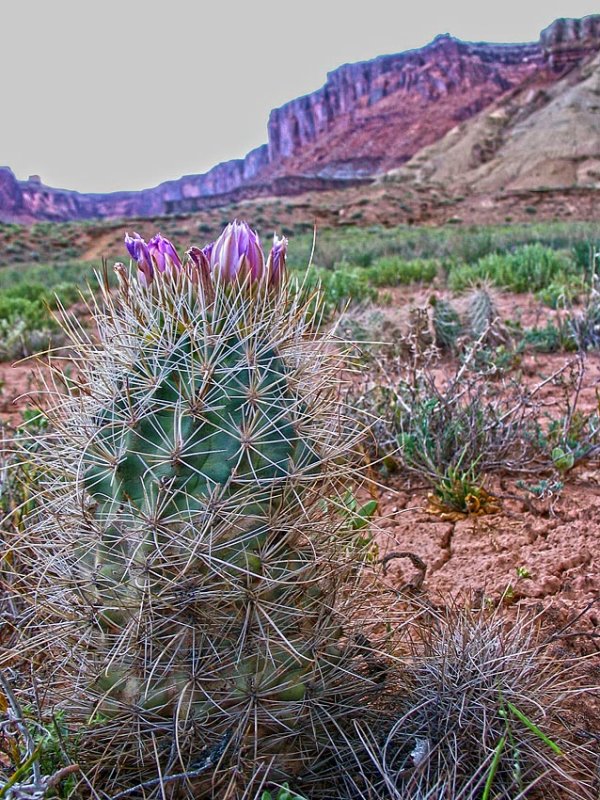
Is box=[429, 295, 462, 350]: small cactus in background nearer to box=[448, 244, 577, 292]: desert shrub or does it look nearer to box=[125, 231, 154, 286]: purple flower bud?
box=[448, 244, 577, 292]: desert shrub

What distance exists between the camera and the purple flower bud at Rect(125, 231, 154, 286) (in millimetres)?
1452

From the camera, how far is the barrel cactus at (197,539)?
1.28m

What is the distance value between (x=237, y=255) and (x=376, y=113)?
88.2 metres

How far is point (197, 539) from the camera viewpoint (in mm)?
1248

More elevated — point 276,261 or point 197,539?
point 276,261

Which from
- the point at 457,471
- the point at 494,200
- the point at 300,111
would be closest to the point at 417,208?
the point at 494,200

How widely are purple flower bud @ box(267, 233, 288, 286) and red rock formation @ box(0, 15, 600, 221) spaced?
6549cm

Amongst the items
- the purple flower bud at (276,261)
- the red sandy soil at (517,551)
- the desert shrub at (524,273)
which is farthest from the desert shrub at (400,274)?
the purple flower bud at (276,261)

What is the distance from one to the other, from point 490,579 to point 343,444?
1.11 meters

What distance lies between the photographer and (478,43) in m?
81.6

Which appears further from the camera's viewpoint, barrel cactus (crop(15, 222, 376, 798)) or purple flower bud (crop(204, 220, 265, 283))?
purple flower bud (crop(204, 220, 265, 283))

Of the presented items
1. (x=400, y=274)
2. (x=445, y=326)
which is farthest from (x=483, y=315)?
(x=400, y=274)

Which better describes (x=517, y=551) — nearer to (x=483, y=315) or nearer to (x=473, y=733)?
(x=473, y=733)

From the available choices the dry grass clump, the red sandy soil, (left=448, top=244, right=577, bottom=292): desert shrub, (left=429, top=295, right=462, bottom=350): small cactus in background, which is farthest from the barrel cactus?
(left=448, top=244, right=577, bottom=292): desert shrub
